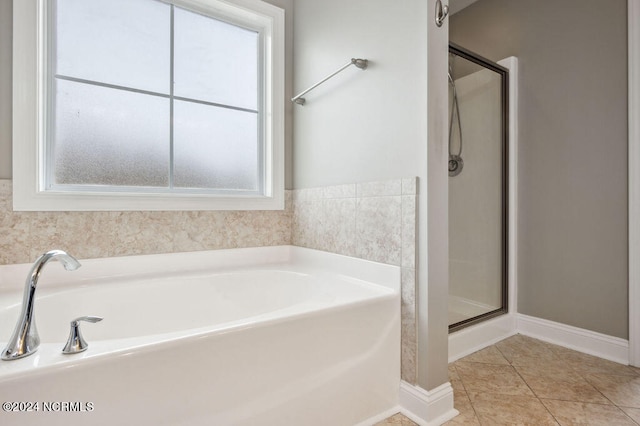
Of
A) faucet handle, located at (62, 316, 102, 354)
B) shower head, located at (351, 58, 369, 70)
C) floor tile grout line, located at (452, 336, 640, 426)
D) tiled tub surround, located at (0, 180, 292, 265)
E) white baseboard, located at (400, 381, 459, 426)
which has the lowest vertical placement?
floor tile grout line, located at (452, 336, 640, 426)

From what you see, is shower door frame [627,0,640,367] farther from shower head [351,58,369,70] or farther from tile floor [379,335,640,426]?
shower head [351,58,369,70]

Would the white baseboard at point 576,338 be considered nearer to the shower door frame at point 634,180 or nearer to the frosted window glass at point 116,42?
the shower door frame at point 634,180

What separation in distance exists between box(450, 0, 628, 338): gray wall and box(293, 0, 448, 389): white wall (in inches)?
49.6

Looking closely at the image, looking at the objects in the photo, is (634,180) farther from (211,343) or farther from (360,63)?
(211,343)

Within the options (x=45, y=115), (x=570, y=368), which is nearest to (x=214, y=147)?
(x=45, y=115)

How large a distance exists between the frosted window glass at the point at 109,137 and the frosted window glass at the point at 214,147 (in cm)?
9

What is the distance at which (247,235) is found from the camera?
215 cm

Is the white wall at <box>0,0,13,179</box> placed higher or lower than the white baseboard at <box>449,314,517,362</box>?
higher

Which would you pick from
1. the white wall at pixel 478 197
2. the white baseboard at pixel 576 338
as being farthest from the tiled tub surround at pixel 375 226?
the white baseboard at pixel 576 338

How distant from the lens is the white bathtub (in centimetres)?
82

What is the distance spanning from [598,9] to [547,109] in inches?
23.7

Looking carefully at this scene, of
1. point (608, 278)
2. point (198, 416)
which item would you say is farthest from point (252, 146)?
point (608, 278)

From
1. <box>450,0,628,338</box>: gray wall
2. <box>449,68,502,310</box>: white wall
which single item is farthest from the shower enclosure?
<box>450,0,628,338</box>: gray wall

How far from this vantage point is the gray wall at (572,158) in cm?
191
